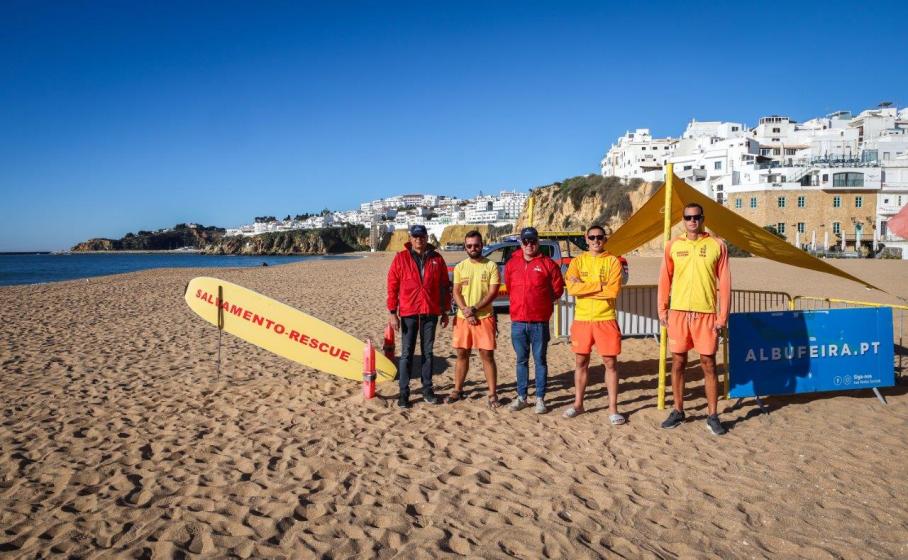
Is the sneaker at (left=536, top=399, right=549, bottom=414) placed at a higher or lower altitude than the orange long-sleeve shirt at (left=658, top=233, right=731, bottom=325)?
lower

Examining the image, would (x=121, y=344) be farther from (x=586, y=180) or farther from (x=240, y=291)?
(x=586, y=180)

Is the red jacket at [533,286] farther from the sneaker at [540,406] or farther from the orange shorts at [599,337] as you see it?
the sneaker at [540,406]

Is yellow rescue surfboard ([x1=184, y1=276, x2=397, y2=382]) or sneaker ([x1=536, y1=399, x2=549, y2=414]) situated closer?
sneaker ([x1=536, y1=399, x2=549, y2=414])

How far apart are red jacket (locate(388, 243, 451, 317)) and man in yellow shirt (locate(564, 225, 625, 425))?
1.45 m

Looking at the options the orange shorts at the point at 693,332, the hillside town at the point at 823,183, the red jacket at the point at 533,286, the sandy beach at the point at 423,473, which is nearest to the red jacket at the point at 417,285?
the red jacket at the point at 533,286

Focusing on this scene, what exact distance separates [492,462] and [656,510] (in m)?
1.38

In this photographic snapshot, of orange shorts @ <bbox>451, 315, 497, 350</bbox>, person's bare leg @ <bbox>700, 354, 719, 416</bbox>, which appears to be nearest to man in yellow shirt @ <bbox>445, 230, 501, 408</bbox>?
orange shorts @ <bbox>451, 315, 497, 350</bbox>

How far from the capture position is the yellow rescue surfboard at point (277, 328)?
6914 mm

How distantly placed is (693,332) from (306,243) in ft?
507

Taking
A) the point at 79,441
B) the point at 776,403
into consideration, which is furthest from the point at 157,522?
the point at 776,403

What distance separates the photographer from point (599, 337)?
5309 mm

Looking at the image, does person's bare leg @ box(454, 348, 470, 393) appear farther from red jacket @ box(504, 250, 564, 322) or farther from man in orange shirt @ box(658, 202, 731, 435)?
man in orange shirt @ box(658, 202, 731, 435)

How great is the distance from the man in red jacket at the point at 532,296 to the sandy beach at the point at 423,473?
67cm

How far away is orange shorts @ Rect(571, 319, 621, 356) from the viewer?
5.27 meters
